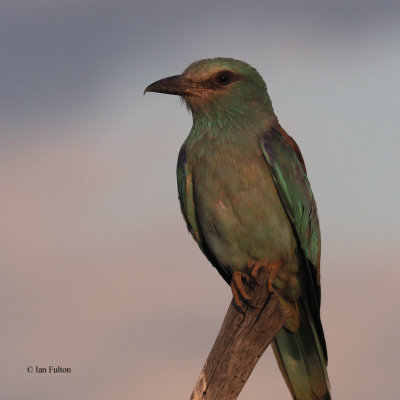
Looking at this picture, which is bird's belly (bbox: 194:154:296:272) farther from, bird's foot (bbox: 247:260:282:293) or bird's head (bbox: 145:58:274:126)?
bird's head (bbox: 145:58:274:126)

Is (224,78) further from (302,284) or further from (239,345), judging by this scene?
(239,345)

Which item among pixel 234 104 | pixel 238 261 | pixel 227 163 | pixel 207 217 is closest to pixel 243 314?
pixel 238 261

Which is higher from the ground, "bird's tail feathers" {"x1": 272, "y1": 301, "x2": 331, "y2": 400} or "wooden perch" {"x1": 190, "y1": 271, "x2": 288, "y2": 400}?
"wooden perch" {"x1": 190, "y1": 271, "x2": 288, "y2": 400}

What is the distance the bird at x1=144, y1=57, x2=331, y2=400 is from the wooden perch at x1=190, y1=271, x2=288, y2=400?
0.36ft

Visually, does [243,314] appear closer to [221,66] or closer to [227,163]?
[227,163]

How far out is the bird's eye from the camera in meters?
7.93

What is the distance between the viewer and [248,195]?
7.55 m

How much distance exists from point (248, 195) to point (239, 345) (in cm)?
147

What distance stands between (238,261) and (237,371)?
3.78ft

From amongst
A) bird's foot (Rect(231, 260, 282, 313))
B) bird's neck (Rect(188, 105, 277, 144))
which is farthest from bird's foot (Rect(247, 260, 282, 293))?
bird's neck (Rect(188, 105, 277, 144))

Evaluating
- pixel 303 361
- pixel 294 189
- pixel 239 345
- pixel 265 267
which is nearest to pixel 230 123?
pixel 294 189

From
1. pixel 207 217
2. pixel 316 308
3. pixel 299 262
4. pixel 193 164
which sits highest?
pixel 193 164

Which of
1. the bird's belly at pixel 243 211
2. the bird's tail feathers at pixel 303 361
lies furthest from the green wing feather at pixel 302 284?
the bird's belly at pixel 243 211

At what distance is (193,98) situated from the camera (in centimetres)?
799
